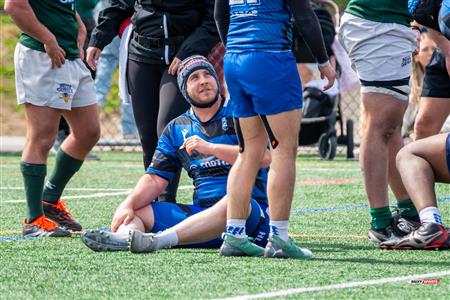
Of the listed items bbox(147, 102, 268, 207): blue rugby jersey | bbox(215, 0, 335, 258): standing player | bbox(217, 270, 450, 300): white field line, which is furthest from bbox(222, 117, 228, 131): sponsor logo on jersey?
bbox(217, 270, 450, 300): white field line

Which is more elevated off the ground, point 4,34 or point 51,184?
point 51,184

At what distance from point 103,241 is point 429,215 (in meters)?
1.63

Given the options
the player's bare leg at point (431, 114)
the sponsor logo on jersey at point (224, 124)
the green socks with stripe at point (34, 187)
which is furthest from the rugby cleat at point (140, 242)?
the player's bare leg at point (431, 114)

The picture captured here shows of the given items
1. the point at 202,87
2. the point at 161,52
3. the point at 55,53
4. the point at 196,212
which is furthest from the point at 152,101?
the point at 196,212

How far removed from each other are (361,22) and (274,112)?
1.14m

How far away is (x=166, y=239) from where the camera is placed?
6.03 m

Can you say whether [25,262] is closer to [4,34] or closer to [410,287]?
[410,287]

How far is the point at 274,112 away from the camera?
18.4 feet

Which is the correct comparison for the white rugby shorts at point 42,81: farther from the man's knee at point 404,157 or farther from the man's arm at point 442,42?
the man's arm at point 442,42

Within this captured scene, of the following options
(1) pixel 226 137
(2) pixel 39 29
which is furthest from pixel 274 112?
(2) pixel 39 29

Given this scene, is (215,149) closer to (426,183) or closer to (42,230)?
(426,183)

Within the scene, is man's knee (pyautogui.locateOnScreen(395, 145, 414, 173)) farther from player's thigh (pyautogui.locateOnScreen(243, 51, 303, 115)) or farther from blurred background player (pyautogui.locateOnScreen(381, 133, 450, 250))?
player's thigh (pyautogui.locateOnScreen(243, 51, 303, 115))

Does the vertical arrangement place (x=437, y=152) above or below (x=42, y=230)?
above

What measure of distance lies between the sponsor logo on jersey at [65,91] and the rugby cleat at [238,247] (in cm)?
155
